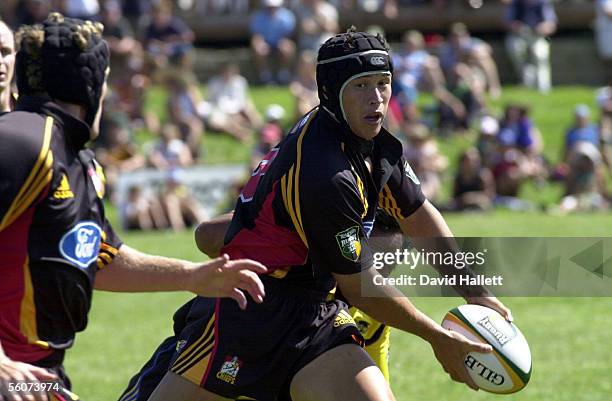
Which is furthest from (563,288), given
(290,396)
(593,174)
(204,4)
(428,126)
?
(204,4)

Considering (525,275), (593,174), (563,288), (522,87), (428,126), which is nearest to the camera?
(525,275)

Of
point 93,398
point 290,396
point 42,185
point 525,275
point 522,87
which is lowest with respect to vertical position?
point 522,87

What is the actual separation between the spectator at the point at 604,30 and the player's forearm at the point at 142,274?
66.9ft

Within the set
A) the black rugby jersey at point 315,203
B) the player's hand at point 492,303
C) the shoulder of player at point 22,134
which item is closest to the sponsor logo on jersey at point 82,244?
the shoulder of player at point 22,134

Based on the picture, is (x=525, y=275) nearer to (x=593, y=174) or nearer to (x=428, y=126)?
(x=593, y=174)

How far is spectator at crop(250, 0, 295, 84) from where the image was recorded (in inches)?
944

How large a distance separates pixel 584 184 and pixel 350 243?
14.4 metres

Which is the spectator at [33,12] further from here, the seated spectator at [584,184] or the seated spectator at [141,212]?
the seated spectator at [584,184]

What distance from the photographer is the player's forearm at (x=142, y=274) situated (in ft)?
15.6

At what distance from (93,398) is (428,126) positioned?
47.3 ft

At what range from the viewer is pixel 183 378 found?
5.39 meters

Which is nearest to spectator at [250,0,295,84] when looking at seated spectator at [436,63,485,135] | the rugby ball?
seated spectator at [436,63,485,135]

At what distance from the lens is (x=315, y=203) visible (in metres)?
5.13

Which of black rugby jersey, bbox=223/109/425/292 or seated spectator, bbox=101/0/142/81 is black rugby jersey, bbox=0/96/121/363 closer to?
black rugby jersey, bbox=223/109/425/292
